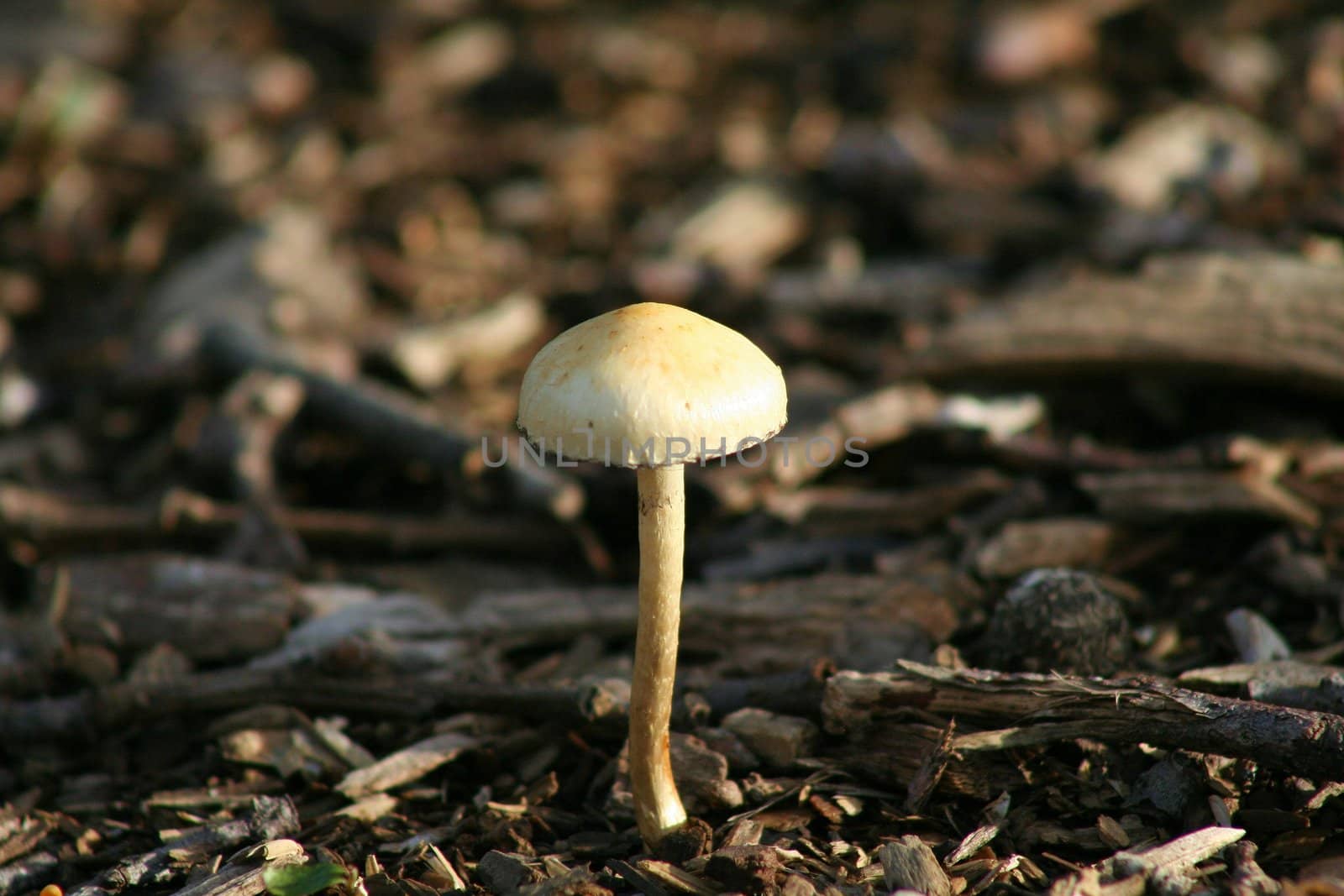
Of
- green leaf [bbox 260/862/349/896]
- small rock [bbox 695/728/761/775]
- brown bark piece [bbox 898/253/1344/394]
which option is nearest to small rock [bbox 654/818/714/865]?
small rock [bbox 695/728/761/775]

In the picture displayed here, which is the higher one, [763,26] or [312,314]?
[763,26]

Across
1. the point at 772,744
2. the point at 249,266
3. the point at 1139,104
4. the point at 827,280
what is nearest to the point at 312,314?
the point at 249,266

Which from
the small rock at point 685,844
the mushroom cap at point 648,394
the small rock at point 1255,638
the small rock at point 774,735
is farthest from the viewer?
the small rock at point 1255,638

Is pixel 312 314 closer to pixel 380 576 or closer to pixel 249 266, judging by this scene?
pixel 249 266

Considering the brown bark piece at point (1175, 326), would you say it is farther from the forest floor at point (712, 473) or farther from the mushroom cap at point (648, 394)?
the mushroom cap at point (648, 394)

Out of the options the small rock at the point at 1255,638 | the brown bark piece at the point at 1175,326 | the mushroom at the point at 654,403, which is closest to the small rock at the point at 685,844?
the mushroom at the point at 654,403

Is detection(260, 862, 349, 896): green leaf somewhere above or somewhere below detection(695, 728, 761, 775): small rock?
below

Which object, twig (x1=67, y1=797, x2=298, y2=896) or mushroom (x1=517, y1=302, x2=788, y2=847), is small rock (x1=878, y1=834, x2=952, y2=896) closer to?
mushroom (x1=517, y1=302, x2=788, y2=847)

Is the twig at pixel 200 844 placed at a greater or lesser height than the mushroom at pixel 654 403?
lesser
